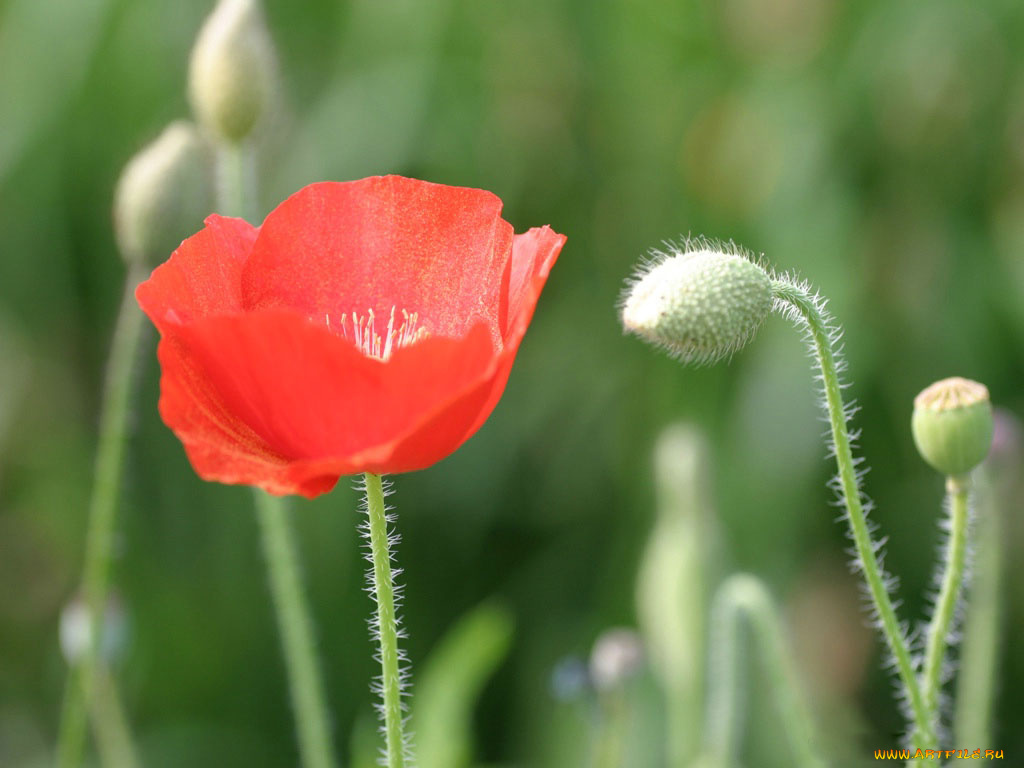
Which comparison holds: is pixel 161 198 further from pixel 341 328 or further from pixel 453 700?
pixel 453 700

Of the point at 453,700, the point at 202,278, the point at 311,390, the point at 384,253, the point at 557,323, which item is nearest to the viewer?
the point at 311,390

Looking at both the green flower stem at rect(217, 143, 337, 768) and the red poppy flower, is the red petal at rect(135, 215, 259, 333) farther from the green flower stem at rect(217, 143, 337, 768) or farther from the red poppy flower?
the green flower stem at rect(217, 143, 337, 768)

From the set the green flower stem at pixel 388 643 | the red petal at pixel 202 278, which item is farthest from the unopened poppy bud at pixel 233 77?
the green flower stem at pixel 388 643

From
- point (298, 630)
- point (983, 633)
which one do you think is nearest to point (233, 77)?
point (298, 630)

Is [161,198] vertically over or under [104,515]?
over

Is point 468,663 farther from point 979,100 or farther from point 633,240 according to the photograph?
point 979,100

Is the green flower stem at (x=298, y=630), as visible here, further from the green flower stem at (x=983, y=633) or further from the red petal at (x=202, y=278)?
the green flower stem at (x=983, y=633)

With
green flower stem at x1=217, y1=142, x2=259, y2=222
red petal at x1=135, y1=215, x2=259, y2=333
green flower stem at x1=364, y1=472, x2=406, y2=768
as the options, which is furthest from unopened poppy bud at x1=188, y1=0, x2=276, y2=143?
green flower stem at x1=364, y1=472, x2=406, y2=768
